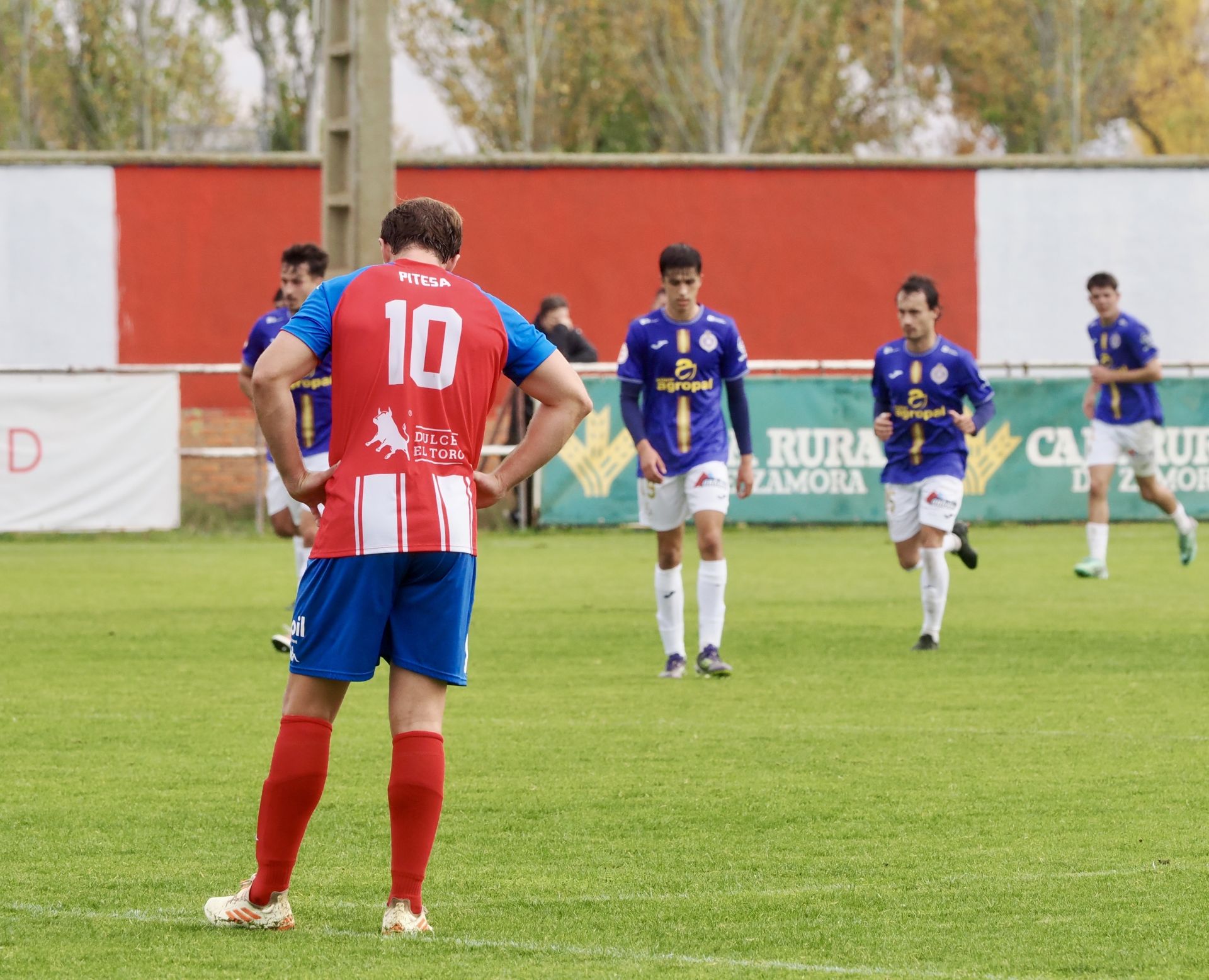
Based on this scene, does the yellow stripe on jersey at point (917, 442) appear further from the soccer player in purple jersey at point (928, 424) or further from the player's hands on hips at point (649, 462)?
the player's hands on hips at point (649, 462)

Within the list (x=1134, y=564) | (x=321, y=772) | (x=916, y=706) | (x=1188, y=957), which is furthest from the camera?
(x=1134, y=564)

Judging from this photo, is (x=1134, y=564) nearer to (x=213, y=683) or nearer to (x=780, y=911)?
(x=213, y=683)

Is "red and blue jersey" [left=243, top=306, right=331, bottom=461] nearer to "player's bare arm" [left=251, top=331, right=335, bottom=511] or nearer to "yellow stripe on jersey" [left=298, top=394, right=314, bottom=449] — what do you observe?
"yellow stripe on jersey" [left=298, top=394, right=314, bottom=449]

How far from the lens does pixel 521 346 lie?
5332mm

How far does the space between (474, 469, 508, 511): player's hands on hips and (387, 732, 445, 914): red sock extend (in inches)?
25.9

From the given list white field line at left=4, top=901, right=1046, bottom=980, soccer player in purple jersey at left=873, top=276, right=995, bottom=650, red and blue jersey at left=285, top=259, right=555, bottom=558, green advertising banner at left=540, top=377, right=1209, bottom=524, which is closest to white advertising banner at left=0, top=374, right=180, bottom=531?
green advertising banner at left=540, top=377, right=1209, bottom=524

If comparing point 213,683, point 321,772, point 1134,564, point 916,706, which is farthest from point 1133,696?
point 1134,564

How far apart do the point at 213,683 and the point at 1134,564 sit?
9926 mm

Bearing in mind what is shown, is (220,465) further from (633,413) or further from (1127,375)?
(633,413)

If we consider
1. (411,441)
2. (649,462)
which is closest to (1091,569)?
(649,462)

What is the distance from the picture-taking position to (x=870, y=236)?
27.9 metres

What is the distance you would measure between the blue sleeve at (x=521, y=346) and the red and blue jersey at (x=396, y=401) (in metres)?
0.13

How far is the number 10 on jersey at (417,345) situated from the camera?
5078 millimetres

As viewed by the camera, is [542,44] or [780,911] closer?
[780,911]
